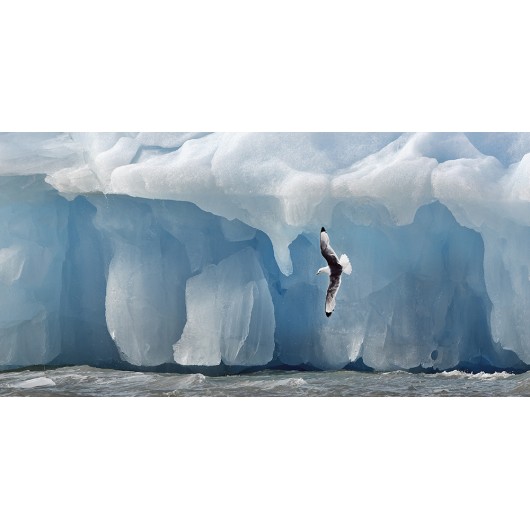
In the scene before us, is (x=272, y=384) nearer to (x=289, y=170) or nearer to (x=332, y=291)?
(x=332, y=291)

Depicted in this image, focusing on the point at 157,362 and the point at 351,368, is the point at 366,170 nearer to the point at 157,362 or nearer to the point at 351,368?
the point at 351,368

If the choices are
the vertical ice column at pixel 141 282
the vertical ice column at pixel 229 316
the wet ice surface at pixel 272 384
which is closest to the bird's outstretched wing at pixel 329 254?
the vertical ice column at pixel 229 316

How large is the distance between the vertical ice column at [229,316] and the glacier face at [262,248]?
10 millimetres

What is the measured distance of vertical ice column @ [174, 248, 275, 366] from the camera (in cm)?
539

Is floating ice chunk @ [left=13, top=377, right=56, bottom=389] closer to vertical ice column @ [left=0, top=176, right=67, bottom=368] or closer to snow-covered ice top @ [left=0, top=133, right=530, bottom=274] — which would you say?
vertical ice column @ [left=0, top=176, right=67, bottom=368]

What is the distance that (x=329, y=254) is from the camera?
5.35 metres

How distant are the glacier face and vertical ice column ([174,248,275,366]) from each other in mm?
10

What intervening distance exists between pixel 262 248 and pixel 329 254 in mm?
482

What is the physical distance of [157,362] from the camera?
17.7 feet

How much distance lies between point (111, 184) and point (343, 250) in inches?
67.4

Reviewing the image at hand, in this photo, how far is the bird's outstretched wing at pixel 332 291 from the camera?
5355 mm

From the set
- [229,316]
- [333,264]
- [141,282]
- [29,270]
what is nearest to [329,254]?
[333,264]

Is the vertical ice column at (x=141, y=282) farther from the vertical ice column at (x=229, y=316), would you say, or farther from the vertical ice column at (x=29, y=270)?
the vertical ice column at (x=29, y=270)
